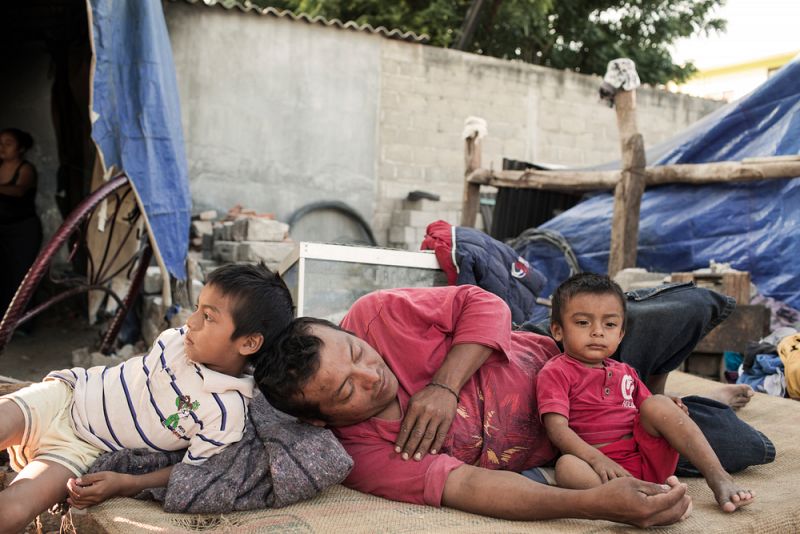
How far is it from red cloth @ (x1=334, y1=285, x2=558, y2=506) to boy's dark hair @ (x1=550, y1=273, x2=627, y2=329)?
16 cm

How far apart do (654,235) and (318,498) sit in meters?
4.60

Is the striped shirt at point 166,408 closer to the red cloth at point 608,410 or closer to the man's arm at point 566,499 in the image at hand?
the man's arm at point 566,499

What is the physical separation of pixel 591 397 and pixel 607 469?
27 cm

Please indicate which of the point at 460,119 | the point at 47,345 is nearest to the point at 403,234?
the point at 460,119

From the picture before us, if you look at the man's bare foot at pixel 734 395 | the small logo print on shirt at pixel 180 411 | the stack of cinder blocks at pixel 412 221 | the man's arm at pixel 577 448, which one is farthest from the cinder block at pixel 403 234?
the small logo print on shirt at pixel 180 411

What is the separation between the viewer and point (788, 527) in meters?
1.70

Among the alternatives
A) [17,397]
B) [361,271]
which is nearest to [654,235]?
[361,271]

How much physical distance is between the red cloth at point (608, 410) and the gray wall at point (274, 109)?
6.33m

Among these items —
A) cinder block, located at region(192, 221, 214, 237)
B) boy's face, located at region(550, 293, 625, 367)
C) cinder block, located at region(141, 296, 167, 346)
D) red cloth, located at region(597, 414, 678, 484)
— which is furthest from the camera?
cinder block, located at region(192, 221, 214, 237)

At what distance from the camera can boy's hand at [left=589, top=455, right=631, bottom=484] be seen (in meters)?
1.70

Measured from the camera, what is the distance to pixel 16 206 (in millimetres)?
5406

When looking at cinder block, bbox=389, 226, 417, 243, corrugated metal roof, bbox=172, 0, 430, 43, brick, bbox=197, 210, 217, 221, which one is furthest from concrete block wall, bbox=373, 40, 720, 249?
brick, bbox=197, 210, 217, 221

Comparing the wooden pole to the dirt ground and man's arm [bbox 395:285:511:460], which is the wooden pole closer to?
the dirt ground

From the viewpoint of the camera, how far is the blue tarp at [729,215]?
4.93 m
